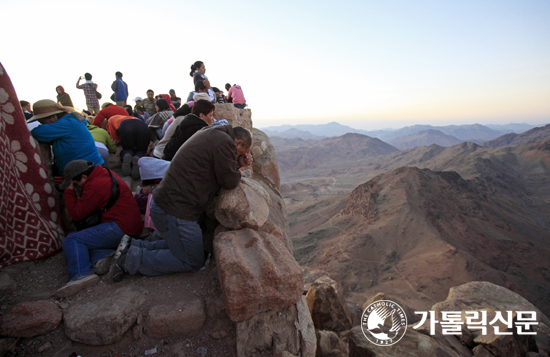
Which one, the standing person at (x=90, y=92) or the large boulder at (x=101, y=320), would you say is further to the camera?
the standing person at (x=90, y=92)

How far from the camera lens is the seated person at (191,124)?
3.32 m

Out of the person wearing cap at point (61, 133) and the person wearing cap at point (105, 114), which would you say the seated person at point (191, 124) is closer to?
the person wearing cap at point (61, 133)

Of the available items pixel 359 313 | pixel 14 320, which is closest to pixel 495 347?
pixel 359 313

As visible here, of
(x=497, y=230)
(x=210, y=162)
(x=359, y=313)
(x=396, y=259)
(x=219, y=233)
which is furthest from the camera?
(x=497, y=230)

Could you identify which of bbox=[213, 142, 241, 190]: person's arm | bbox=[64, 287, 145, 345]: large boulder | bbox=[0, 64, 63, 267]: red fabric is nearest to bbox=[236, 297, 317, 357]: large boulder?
bbox=[64, 287, 145, 345]: large boulder

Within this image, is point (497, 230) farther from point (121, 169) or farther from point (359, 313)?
point (121, 169)

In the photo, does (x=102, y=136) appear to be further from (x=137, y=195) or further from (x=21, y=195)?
(x=21, y=195)

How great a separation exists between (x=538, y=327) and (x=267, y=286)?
7.10 meters

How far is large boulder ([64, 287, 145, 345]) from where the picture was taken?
2.06 meters

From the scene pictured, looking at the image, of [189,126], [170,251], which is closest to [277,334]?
[170,251]

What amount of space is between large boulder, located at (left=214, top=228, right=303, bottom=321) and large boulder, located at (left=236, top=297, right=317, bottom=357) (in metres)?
0.07

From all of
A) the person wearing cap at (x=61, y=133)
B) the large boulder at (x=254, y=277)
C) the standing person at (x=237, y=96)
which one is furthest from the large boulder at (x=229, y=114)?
the large boulder at (x=254, y=277)

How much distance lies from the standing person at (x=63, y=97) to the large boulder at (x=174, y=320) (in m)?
4.53

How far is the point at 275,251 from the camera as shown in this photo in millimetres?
2416
